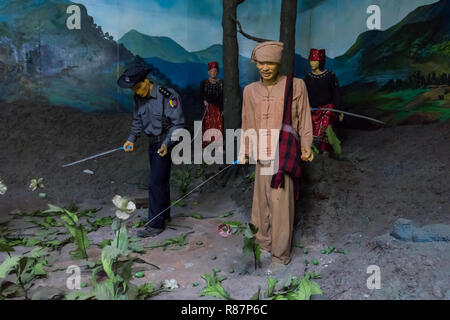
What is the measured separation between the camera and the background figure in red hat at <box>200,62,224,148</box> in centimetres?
666

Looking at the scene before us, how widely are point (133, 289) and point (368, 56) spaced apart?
724 cm

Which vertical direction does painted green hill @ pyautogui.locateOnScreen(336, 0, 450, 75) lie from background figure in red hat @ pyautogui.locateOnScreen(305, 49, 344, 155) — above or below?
above

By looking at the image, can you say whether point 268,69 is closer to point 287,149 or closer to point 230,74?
point 287,149

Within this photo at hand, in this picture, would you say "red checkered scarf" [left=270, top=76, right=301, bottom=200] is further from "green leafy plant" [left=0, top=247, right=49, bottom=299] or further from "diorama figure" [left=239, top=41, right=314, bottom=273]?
"green leafy plant" [left=0, top=247, right=49, bottom=299]

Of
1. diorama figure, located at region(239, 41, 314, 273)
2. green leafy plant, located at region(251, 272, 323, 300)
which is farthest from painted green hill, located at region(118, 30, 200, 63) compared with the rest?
green leafy plant, located at region(251, 272, 323, 300)

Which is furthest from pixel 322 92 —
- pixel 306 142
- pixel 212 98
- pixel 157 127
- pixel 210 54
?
pixel 210 54

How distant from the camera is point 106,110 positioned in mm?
8734

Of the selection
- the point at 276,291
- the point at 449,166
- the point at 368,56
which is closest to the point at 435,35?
the point at 368,56

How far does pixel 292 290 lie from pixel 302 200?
1818mm

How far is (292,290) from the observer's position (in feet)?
9.41

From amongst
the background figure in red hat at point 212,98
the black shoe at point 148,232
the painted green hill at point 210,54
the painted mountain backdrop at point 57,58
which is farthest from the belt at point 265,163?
the painted green hill at point 210,54

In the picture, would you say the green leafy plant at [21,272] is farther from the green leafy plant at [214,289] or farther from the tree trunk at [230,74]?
the tree trunk at [230,74]

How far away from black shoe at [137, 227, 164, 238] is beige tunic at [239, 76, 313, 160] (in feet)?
5.05

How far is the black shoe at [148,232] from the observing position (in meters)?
4.30
